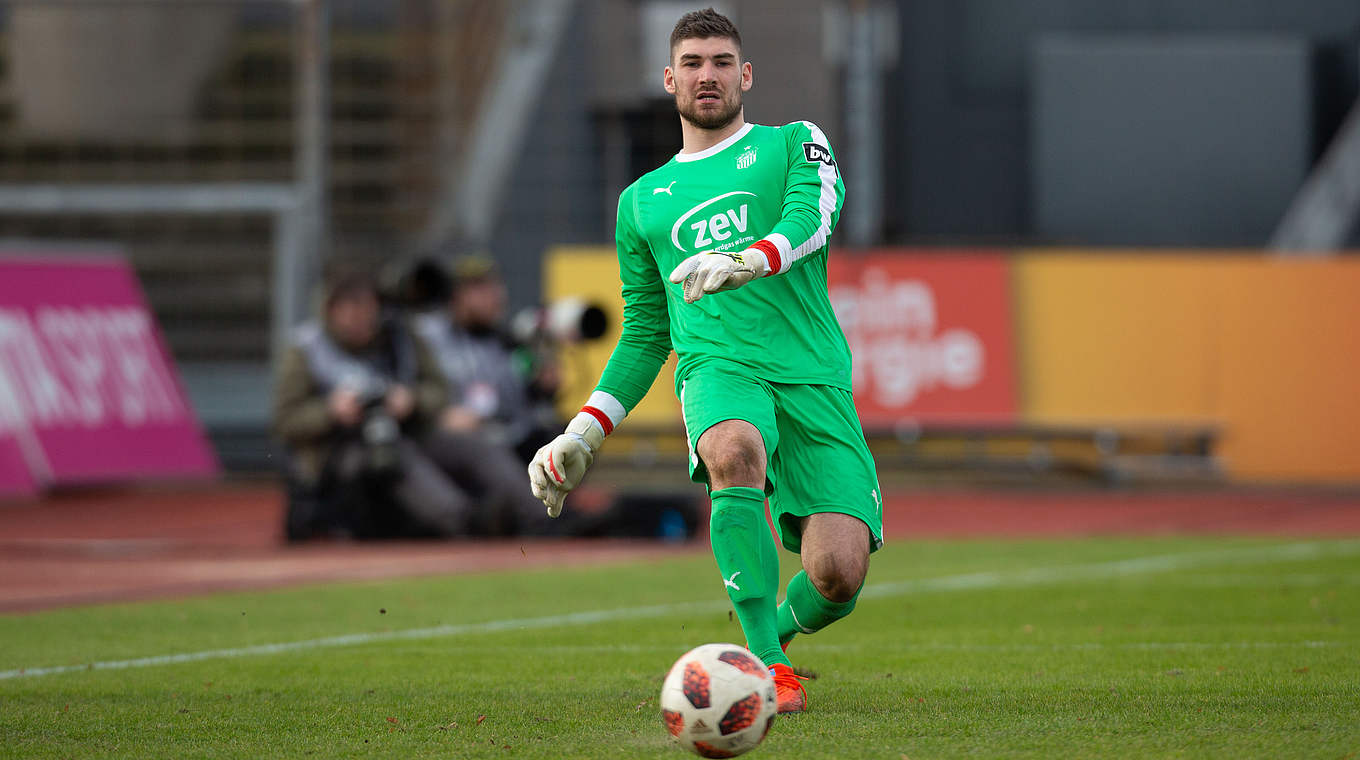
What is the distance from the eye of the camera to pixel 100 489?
1830 cm

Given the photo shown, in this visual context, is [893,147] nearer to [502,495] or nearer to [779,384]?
[502,495]

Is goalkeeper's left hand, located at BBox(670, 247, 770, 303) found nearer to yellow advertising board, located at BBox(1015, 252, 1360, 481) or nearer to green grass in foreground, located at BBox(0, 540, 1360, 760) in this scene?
green grass in foreground, located at BBox(0, 540, 1360, 760)

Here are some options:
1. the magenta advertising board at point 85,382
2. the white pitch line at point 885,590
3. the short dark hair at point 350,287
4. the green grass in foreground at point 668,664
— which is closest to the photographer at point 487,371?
the short dark hair at point 350,287

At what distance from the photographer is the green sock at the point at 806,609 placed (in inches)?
213

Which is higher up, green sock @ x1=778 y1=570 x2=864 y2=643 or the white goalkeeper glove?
the white goalkeeper glove

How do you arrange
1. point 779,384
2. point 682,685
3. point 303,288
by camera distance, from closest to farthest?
point 682,685, point 779,384, point 303,288

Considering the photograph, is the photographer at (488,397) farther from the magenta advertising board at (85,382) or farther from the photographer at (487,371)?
the magenta advertising board at (85,382)

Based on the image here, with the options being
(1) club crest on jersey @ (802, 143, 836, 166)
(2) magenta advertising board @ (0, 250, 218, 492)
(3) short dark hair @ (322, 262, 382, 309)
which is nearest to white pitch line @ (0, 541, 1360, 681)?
(1) club crest on jersey @ (802, 143, 836, 166)

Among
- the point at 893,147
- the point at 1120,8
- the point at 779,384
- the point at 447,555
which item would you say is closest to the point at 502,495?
the point at 447,555

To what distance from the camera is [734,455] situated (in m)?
5.04

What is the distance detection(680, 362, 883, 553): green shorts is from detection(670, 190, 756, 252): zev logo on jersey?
39 cm

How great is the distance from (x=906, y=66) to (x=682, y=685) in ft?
69.7

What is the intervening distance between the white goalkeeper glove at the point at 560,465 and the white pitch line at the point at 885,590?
2116 millimetres

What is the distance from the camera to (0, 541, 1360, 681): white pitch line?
690cm
